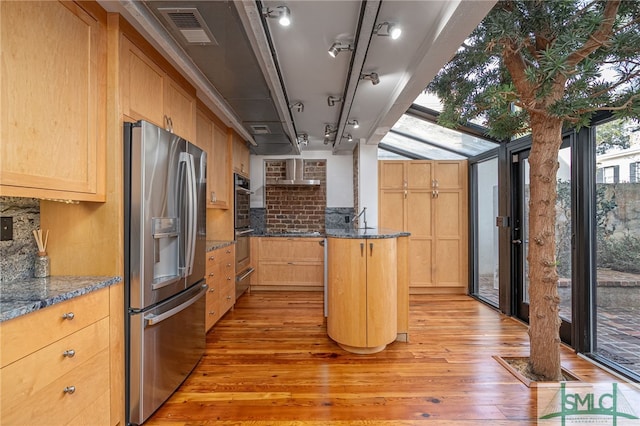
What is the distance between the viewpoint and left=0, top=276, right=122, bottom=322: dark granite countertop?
109cm

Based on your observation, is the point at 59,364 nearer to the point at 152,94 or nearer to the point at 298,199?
the point at 152,94

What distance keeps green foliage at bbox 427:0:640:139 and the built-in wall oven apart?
2.75 meters

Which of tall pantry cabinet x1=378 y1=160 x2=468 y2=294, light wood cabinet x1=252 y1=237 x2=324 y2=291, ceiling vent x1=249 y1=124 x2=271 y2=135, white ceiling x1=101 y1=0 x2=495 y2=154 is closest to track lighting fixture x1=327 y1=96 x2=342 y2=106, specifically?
white ceiling x1=101 y1=0 x2=495 y2=154

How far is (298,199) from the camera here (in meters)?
5.07

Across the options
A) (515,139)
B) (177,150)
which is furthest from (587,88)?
(177,150)

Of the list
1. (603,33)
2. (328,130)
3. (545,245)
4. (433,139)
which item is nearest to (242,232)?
(328,130)

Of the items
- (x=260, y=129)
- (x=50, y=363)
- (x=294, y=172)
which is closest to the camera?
(x=50, y=363)

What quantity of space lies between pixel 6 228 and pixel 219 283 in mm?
1815

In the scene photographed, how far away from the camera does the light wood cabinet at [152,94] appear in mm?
1679

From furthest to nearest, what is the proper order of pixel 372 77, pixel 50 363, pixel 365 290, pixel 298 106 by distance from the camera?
pixel 298 106
pixel 365 290
pixel 372 77
pixel 50 363

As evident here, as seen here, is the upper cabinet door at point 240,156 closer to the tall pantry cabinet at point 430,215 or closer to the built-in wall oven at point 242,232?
the built-in wall oven at point 242,232

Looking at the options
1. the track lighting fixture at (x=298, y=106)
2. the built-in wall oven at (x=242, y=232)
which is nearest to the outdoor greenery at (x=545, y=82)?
the track lighting fixture at (x=298, y=106)

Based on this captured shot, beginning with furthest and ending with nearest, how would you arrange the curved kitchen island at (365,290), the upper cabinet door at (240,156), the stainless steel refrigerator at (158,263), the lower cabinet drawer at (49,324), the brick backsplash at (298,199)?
the brick backsplash at (298,199) → the upper cabinet door at (240,156) → the curved kitchen island at (365,290) → the stainless steel refrigerator at (158,263) → the lower cabinet drawer at (49,324)

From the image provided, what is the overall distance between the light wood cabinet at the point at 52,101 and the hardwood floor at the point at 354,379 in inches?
57.3
